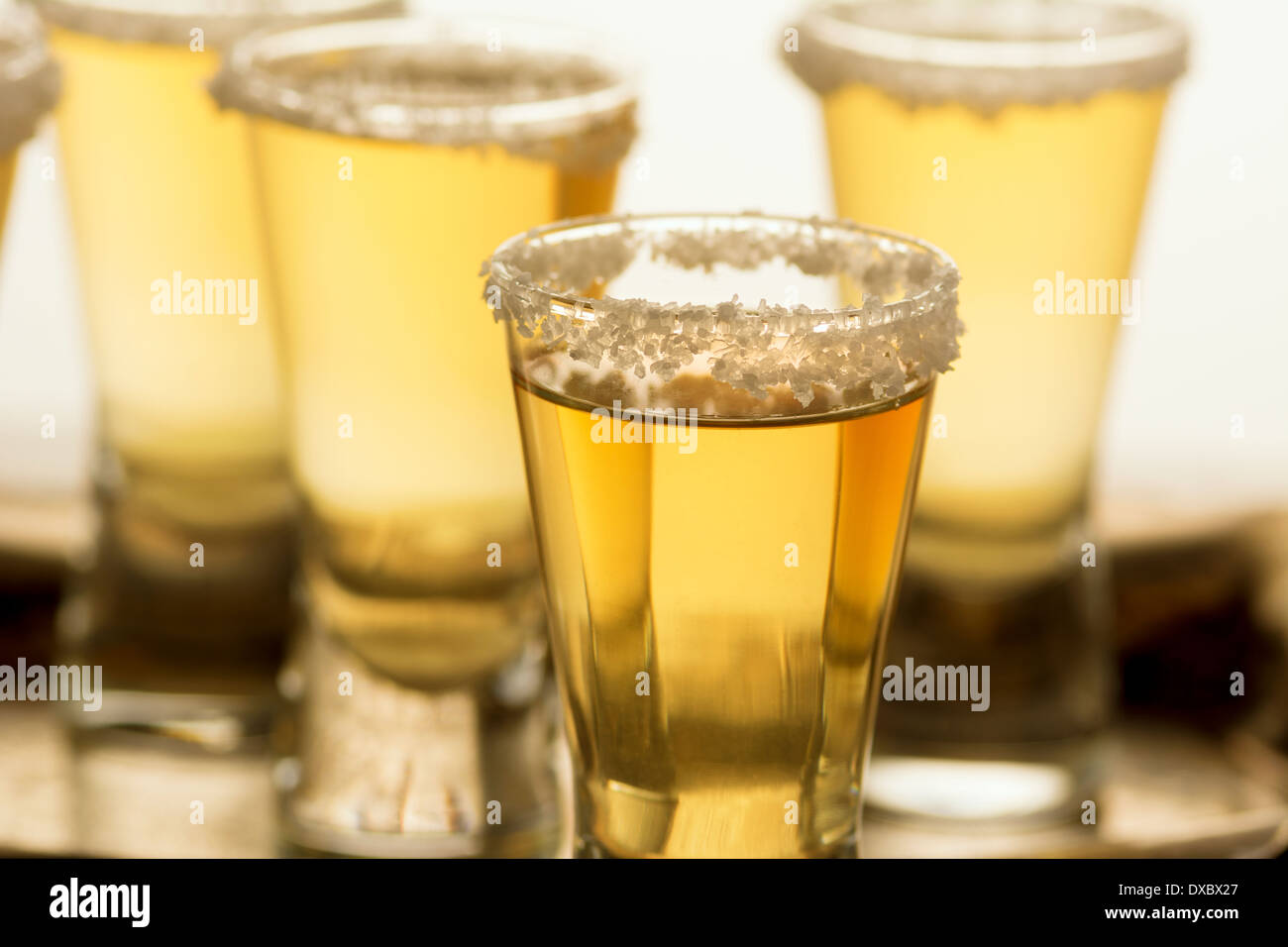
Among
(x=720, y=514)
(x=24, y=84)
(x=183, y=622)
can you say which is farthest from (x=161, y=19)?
(x=720, y=514)

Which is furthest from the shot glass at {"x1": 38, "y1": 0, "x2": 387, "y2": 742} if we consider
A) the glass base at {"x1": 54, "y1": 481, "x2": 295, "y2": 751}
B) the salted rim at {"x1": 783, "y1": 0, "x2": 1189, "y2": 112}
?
the salted rim at {"x1": 783, "y1": 0, "x2": 1189, "y2": 112}

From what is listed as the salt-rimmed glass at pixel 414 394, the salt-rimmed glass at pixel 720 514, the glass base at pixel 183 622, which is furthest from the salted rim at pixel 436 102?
the glass base at pixel 183 622

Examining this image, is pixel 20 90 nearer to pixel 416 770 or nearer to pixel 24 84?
pixel 24 84

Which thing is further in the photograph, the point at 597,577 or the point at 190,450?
the point at 190,450

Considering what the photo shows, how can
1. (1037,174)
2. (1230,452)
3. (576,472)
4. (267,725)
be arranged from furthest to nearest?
(1230,452), (267,725), (1037,174), (576,472)

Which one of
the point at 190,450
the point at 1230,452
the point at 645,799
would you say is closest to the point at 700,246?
the point at 645,799

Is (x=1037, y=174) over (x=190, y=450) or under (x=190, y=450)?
over
